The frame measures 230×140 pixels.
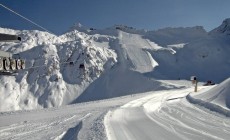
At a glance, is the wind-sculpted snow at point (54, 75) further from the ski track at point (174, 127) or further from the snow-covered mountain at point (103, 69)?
the ski track at point (174, 127)

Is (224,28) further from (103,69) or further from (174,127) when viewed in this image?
(174,127)

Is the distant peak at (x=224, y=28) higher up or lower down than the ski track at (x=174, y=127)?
higher up

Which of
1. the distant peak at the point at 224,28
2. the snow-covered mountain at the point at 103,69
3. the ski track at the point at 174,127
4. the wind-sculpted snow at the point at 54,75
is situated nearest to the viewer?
the ski track at the point at 174,127

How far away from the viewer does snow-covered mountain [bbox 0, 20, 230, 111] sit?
115625mm

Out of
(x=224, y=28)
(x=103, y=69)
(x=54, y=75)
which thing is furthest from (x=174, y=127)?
(x=224, y=28)

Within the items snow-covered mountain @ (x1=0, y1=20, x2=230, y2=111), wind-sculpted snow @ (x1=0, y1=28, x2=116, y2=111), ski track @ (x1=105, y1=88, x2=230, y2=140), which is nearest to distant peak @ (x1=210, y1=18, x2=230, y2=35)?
snow-covered mountain @ (x1=0, y1=20, x2=230, y2=111)

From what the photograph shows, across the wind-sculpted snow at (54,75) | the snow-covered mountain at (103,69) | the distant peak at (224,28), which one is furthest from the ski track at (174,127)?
the distant peak at (224,28)

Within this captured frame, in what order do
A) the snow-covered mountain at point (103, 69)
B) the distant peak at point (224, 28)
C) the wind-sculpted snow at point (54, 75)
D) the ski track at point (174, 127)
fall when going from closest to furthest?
the ski track at point (174, 127)
the snow-covered mountain at point (103, 69)
the wind-sculpted snow at point (54, 75)
the distant peak at point (224, 28)

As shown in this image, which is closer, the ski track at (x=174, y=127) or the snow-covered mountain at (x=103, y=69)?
the ski track at (x=174, y=127)

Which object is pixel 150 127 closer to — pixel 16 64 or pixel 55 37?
pixel 16 64

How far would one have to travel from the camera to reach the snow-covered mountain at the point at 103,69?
11562 centimetres

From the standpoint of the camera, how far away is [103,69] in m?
133

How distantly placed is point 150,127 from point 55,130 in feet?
13.7

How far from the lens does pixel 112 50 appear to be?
477 feet
